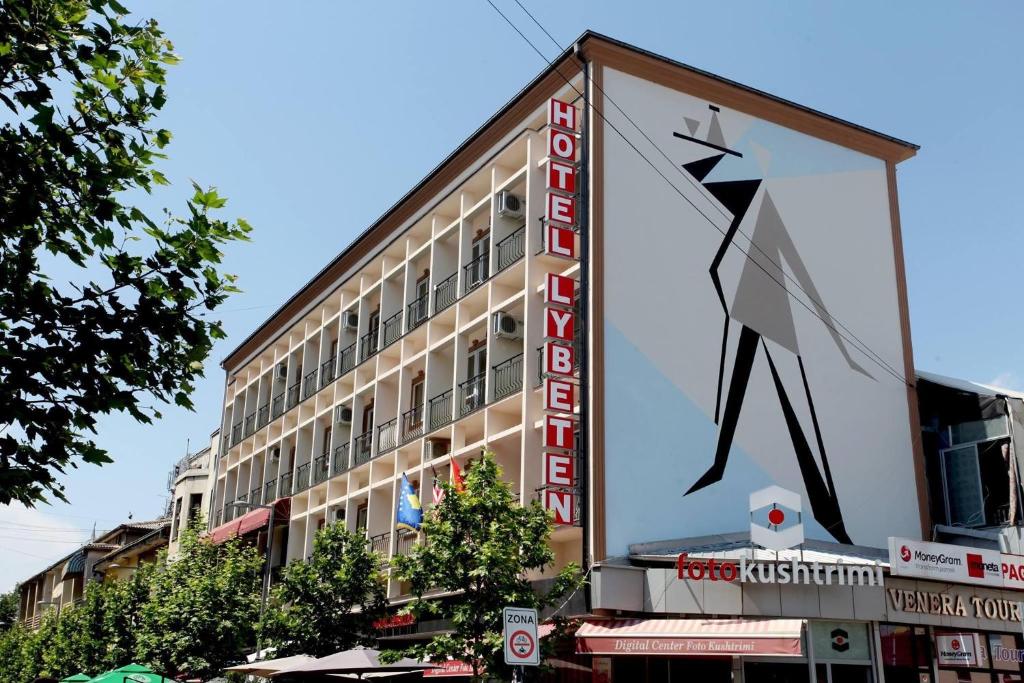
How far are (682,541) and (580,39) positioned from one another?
37.9 feet

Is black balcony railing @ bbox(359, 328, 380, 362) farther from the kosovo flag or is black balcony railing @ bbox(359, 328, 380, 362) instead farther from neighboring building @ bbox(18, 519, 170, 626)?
neighboring building @ bbox(18, 519, 170, 626)

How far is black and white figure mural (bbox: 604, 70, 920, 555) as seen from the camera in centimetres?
2361

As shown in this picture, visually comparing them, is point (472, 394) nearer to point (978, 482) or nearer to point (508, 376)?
point (508, 376)

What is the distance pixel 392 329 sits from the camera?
111 feet

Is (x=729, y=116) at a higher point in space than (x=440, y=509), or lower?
higher

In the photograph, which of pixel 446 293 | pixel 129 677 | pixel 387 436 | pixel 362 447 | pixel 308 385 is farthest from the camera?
pixel 308 385

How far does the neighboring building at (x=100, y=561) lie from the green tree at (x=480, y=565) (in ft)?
127

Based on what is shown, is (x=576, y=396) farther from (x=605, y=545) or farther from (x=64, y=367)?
(x=64, y=367)

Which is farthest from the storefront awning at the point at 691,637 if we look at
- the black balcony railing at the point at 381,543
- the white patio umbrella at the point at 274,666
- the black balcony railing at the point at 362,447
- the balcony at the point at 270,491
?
the balcony at the point at 270,491

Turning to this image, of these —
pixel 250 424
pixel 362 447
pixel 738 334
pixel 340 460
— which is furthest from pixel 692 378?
pixel 250 424

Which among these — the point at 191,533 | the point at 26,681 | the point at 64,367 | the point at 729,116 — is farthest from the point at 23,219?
the point at 26,681

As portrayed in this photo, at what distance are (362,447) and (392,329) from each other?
4048mm

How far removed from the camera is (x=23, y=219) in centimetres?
862

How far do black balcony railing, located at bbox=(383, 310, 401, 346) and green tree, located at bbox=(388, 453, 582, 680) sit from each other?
12.3m
